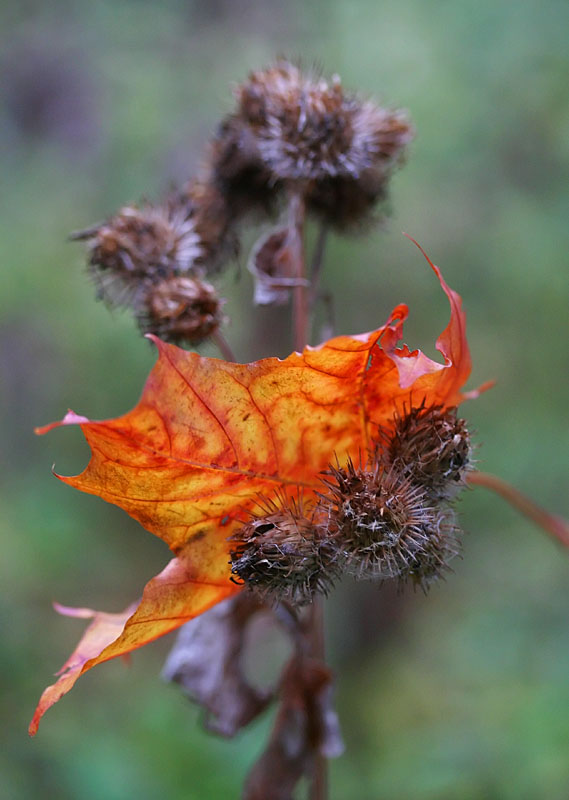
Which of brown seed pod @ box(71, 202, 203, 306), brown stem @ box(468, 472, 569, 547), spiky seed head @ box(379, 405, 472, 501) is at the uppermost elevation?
brown seed pod @ box(71, 202, 203, 306)

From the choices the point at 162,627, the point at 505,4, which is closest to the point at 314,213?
the point at 162,627

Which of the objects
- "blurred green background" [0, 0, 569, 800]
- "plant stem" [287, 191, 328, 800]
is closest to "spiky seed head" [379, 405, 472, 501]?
"plant stem" [287, 191, 328, 800]

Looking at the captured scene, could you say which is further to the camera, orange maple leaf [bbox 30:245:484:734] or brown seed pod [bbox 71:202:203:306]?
brown seed pod [bbox 71:202:203:306]

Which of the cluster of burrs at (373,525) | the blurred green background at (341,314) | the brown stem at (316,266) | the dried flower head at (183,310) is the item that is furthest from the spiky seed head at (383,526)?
the blurred green background at (341,314)


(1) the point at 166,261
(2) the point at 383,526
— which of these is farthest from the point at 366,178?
(2) the point at 383,526

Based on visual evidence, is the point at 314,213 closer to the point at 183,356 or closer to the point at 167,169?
the point at 183,356

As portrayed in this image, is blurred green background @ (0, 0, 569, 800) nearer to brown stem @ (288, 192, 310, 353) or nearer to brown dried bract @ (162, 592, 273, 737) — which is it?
brown dried bract @ (162, 592, 273, 737)
